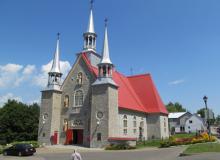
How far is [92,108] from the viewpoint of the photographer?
3909 cm

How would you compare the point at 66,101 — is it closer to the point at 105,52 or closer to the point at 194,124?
the point at 105,52

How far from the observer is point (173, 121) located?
98500 mm

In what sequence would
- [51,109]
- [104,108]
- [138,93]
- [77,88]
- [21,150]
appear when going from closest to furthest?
[21,150], [104,108], [51,109], [77,88], [138,93]

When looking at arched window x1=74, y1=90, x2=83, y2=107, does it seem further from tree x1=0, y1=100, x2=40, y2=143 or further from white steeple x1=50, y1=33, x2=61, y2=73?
tree x1=0, y1=100, x2=40, y2=143

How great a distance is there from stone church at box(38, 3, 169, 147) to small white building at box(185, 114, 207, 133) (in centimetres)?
4735

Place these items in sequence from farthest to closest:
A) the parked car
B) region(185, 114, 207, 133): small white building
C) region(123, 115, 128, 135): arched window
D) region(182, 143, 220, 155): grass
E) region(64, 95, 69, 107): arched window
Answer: region(185, 114, 207, 133): small white building → region(64, 95, 69, 107): arched window → region(123, 115, 128, 135): arched window → the parked car → region(182, 143, 220, 155): grass

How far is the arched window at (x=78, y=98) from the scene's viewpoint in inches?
1681

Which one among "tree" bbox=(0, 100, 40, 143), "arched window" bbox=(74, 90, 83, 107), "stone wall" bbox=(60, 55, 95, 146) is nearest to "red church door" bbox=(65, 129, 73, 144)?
"stone wall" bbox=(60, 55, 95, 146)

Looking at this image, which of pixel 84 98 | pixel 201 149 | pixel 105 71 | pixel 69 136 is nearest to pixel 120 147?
pixel 69 136

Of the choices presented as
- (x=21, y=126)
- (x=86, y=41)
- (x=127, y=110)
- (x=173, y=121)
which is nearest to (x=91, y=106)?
(x=127, y=110)

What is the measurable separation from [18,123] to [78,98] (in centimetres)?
2002

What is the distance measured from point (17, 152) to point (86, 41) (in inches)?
961

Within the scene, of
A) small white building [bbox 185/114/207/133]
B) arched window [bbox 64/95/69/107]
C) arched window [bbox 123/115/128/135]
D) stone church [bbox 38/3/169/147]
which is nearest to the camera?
stone church [bbox 38/3/169/147]

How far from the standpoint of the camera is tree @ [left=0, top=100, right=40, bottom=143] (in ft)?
180
